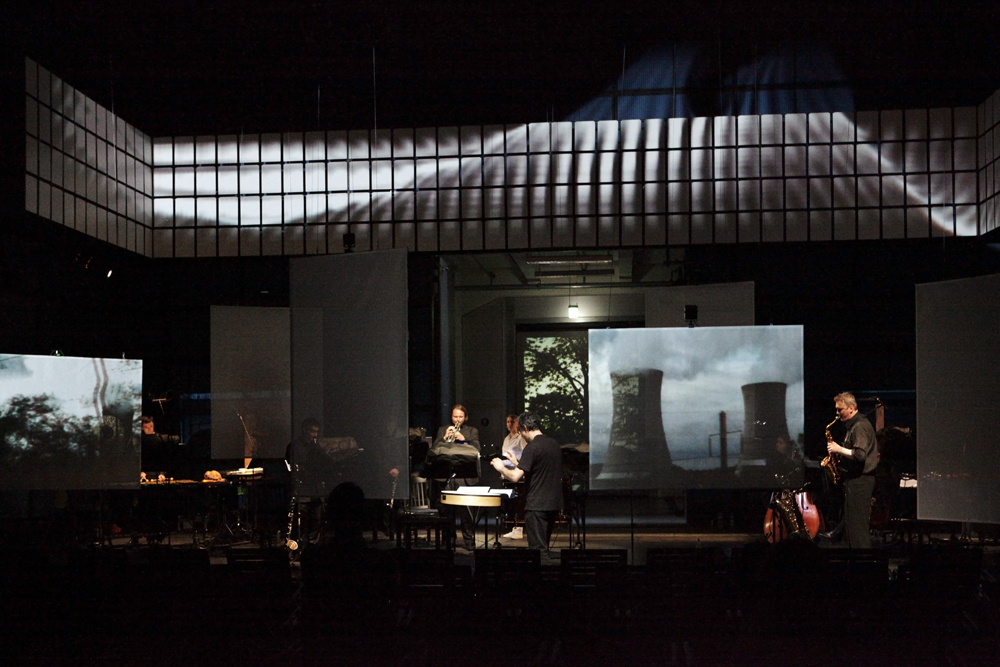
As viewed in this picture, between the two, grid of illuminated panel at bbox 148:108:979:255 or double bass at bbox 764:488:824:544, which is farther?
grid of illuminated panel at bbox 148:108:979:255

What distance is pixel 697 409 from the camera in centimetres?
668

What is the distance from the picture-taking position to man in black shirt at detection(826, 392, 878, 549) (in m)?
7.21

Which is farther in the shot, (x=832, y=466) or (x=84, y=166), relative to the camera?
(x=84, y=166)

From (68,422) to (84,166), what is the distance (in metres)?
2.83

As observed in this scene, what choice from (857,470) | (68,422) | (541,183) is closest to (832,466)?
(857,470)

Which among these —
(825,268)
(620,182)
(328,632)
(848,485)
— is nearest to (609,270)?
(620,182)

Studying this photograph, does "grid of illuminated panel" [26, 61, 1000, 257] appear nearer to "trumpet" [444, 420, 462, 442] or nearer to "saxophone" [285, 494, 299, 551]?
"trumpet" [444, 420, 462, 442]

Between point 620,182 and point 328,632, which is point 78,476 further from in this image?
point 620,182

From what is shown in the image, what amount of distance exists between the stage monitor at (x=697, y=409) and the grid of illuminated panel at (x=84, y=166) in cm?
532

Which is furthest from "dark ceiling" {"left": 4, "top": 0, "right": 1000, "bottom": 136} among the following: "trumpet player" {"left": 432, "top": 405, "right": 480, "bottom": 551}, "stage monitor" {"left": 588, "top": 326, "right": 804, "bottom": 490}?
"trumpet player" {"left": 432, "top": 405, "right": 480, "bottom": 551}

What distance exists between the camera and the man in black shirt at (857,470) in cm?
721

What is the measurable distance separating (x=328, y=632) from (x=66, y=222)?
566 centimetres

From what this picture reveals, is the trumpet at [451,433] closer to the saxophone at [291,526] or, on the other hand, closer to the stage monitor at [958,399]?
the saxophone at [291,526]

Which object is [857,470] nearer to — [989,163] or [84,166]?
[989,163]
